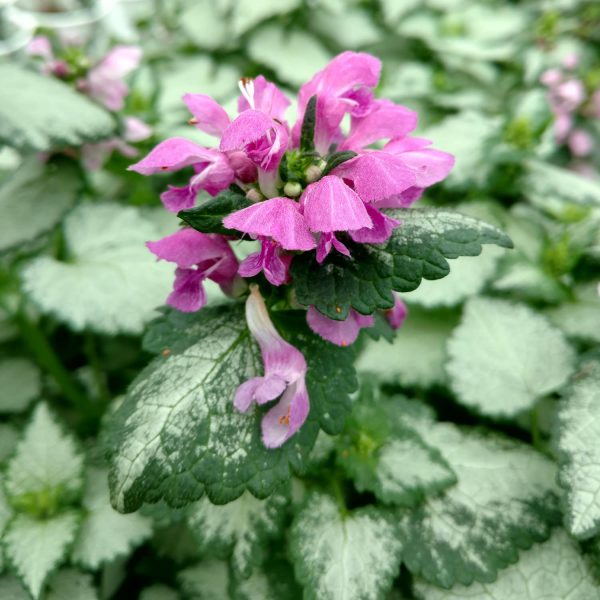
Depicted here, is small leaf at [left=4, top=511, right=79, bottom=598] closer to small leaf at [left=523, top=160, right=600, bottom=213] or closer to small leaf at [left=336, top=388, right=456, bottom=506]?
small leaf at [left=336, top=388, right=456, bottom=506]

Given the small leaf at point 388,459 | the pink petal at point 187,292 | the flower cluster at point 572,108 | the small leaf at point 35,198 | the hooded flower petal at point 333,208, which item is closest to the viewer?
the hooded flower petal at point 333,208

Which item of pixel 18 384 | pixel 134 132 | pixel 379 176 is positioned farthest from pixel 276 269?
pixel 18 384

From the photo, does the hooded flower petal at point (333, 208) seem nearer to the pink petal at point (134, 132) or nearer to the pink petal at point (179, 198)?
the pink petal at point (179, 198)

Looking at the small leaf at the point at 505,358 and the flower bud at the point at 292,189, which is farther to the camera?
the small leaf at the point at 505,358

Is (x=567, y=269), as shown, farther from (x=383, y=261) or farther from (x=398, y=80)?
(x=398, y=80)

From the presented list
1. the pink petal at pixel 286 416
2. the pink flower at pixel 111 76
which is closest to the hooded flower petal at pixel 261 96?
the pink petal at pixel 286 416

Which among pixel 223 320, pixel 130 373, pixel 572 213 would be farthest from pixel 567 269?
pixel 130 373
